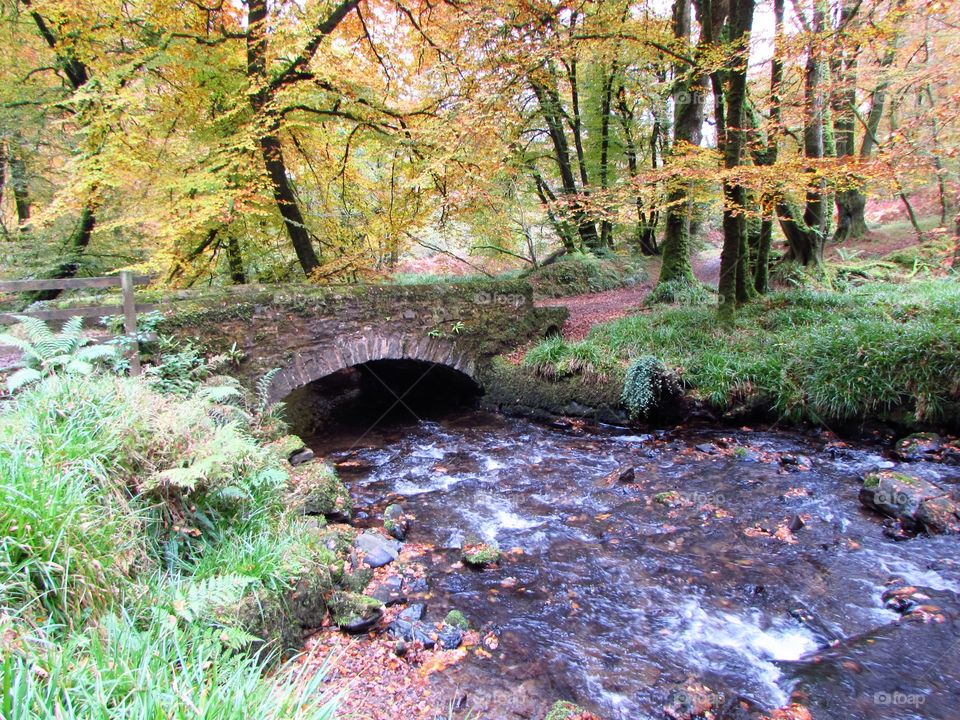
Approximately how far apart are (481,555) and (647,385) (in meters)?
4.24

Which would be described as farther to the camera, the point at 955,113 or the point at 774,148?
the point at 774,148

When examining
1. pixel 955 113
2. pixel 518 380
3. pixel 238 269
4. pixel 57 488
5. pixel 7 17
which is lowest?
pixel 518 380

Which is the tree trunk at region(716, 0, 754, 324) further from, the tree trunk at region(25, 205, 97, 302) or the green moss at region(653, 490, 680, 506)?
the tree trunk at region(25, 205, 97, 302)

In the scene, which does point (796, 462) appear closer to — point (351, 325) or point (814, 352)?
point (814, 352)

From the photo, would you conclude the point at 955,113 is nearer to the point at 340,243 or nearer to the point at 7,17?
the point at 340,243

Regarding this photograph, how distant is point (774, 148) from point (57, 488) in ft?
33.6

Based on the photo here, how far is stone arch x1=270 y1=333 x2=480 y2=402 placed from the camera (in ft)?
24.1

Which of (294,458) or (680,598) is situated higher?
(294,458)

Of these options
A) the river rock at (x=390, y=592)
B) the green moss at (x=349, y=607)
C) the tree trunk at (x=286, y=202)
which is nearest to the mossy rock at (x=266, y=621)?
the green moss at (x=349, y=607)

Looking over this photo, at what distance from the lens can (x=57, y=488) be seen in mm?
2617

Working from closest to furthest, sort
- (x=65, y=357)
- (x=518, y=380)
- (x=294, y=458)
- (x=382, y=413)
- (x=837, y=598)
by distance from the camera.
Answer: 1. (x=837, y=598)
2. (x=65, y=357)
3. (x=294, y=458)
4. (x=518, y=380)
5. (x=382, y=413)

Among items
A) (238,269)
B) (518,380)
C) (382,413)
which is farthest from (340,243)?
(518,380)

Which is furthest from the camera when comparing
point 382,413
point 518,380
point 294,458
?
point 382,413

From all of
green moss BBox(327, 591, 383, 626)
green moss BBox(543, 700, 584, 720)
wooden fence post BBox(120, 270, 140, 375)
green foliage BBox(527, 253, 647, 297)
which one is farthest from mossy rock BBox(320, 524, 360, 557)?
green foliage BBox(527, 253, 647, 297)
